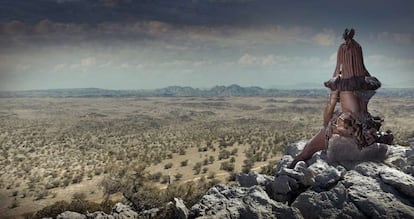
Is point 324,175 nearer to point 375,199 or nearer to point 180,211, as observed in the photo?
→ point 375,199

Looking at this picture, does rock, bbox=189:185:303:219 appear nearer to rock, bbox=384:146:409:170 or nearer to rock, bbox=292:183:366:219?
rock, bbox=292:183:366:219

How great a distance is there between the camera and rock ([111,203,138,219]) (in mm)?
16531

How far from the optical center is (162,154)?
3984 centimetres

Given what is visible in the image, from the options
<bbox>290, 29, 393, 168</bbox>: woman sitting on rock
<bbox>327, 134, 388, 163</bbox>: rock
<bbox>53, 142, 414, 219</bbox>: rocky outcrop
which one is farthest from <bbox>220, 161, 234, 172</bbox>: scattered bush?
<bbox>327, 134, 388, 163</bbox>: rock

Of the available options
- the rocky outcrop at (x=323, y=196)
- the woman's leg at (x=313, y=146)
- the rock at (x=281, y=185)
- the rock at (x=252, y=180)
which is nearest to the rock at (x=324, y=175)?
the rocky outcrop at (x=323, y=196)

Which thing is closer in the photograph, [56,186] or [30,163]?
[56,186]

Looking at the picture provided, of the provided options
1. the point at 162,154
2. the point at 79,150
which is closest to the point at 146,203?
the point at 162,154

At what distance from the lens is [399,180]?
1432cm

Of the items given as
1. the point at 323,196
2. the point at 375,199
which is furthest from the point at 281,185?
the point at 375,199

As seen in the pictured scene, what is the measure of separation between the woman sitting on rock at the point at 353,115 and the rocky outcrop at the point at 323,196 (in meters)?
0.52

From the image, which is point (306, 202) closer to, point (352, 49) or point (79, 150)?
point (352, 49)

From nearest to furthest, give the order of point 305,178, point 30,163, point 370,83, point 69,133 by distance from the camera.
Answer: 1. point 305,178
2. point 370,83
3. point 30,163
4. point 69,133

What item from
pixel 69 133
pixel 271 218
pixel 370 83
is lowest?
pixel 69 133

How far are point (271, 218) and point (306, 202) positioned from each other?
153 cm
